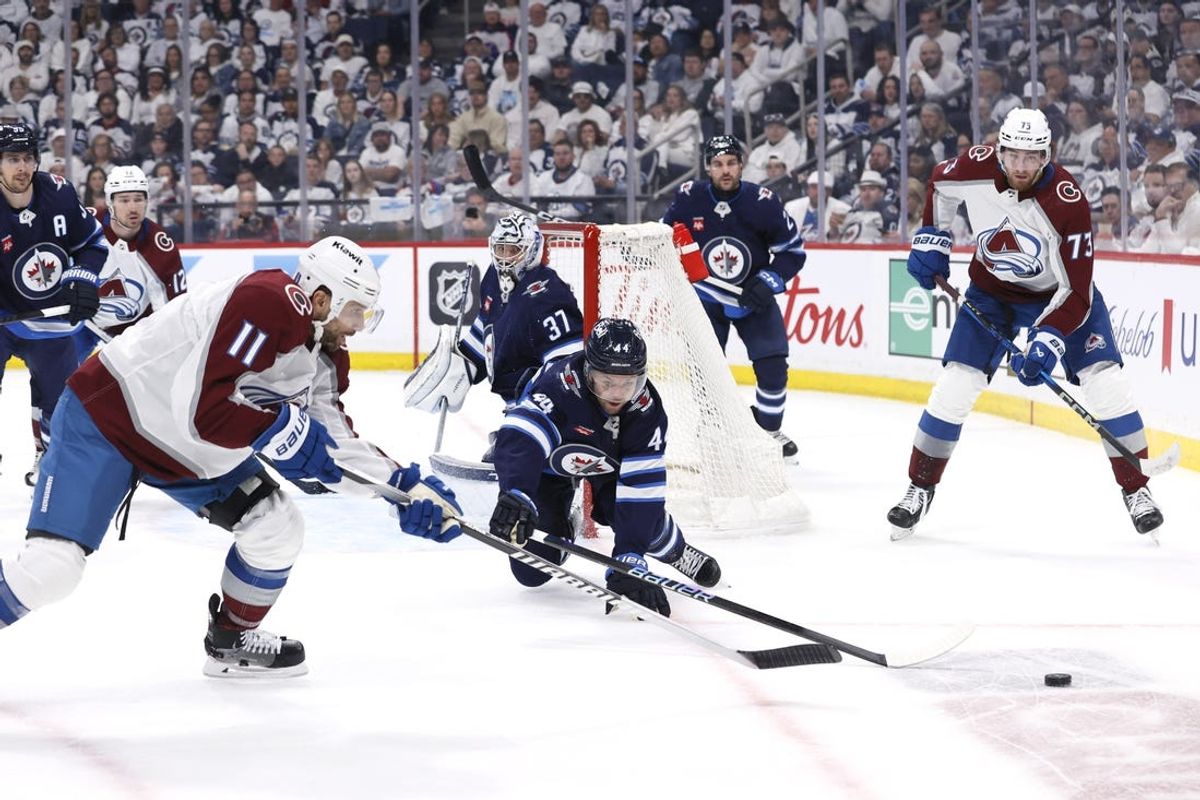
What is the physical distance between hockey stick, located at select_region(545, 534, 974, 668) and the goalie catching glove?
177 cm

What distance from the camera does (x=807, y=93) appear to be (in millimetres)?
8641

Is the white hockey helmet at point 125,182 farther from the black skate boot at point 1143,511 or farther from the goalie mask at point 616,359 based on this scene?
the black skate boot at point 1143,511

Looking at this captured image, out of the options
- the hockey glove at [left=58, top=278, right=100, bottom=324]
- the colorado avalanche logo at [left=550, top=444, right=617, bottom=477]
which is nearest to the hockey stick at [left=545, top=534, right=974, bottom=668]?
the colorado avalanche logo at [left=550, top=444, right=617, bottom=477]

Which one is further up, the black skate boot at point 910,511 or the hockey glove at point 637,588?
the hockey glove at point 637,588

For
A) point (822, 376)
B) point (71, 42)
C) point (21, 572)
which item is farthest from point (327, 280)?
point (71, 42)

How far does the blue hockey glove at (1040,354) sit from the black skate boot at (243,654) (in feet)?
7.12

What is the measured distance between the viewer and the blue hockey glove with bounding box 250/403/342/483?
3102 millimetres

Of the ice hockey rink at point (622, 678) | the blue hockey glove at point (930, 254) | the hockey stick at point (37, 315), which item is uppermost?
the blue hockey glove at point (930, 254)

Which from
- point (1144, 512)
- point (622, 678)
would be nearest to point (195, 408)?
point (622, 678)

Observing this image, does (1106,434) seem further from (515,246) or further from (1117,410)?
(515,246)

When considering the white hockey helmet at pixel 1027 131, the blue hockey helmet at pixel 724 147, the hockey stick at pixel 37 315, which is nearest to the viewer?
the white hockey helmet at pixel 1027 131

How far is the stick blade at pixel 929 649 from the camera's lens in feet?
11.3

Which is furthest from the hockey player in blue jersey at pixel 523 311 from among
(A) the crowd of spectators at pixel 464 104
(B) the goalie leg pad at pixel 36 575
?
(A) the crowd of spectators at pixel 464 104

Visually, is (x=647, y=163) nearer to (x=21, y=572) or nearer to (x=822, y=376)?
(x=822, y=376)
